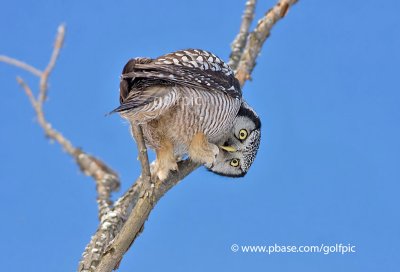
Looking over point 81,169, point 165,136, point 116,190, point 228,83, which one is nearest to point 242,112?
point 228,83

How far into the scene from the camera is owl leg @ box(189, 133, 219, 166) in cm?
335

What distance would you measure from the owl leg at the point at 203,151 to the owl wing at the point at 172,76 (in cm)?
32

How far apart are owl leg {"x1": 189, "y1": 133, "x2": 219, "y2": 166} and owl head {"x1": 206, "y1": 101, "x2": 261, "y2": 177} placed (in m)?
Answer: 0.10

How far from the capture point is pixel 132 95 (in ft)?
9.13

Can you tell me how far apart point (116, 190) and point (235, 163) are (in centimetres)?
87

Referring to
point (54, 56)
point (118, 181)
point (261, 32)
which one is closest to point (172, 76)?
point (54, 56)

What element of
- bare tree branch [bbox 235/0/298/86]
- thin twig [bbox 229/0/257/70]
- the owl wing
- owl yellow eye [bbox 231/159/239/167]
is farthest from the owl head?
thin twig [bbox 229/0/257/70]

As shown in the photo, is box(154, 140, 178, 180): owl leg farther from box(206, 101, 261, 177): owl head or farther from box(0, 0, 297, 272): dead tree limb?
box(206, 101, 261, 177): owl head

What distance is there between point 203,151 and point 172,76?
0.67 m

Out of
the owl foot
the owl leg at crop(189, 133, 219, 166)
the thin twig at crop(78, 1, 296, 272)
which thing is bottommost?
the thin twig at crop(78, 1, 296, 272)

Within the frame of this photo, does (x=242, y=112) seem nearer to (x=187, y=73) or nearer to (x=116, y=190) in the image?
(x=187, y=73)

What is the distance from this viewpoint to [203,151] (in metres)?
3.38

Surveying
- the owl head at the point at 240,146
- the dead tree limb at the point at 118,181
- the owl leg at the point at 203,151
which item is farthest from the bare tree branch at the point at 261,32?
the owl leg at the point at 203,151

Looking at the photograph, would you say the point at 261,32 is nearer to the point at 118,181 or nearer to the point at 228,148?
the point at 228,148
